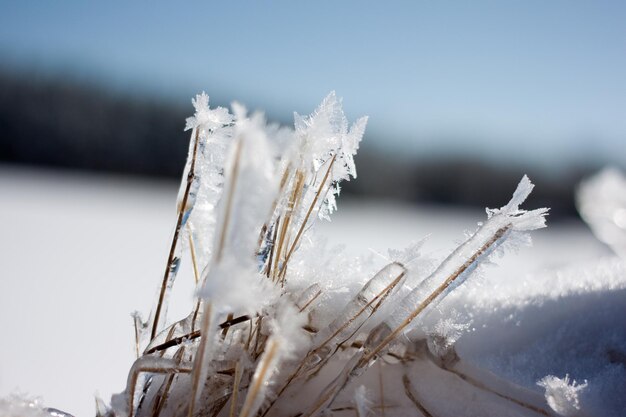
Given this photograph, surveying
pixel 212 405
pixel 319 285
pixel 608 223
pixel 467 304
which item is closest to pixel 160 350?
pixel 212 405

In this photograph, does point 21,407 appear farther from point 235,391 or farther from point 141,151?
point 141,151

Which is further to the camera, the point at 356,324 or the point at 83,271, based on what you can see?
the point at 83,271

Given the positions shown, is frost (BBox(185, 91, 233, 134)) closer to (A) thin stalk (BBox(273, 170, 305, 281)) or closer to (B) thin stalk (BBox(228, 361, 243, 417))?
(A) thin stalk (BBox(273, 170, 305, 281))

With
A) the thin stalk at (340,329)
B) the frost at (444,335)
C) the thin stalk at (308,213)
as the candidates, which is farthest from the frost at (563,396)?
the thin stalk at (308,213)

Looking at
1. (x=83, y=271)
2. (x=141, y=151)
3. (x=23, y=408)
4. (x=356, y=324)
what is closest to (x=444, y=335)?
(x=356, y=324)

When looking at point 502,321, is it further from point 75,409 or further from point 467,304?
point 75,409

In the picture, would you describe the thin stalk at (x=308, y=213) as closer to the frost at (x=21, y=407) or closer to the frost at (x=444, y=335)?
the frost at (x=444, y=335)
